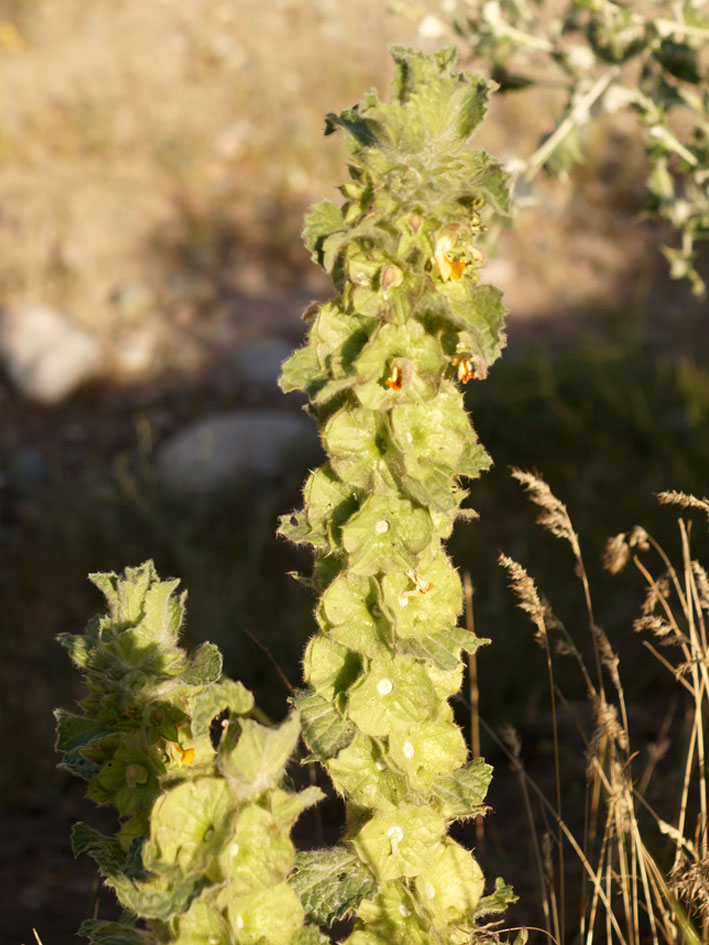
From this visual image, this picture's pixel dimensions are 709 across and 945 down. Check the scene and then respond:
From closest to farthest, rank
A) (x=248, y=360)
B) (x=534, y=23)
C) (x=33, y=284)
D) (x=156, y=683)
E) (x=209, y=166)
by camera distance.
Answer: (x=156, y=683)
(x=534, y=23)
(x=248, y=360)
(x=33, y=284)
(x=209, y=166)

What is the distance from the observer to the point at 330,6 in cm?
990

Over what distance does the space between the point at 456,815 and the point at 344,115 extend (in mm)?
893

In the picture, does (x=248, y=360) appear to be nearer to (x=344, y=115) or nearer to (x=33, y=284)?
(x=33, y=284)

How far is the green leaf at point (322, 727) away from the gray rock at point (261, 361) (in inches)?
196

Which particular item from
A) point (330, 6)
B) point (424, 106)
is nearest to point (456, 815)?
point (424, 106)

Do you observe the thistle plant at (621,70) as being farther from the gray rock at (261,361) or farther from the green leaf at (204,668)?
the gray rock at (261,361)

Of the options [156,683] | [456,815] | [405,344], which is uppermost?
[405,344]

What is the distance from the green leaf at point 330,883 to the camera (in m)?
1.17

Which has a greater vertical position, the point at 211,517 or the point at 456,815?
the point at 211,517

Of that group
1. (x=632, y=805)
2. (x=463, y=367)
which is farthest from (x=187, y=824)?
(x=632, y=805)

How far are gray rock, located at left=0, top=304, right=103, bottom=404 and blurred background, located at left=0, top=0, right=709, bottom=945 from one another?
0.7 inches

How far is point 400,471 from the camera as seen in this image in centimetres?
110

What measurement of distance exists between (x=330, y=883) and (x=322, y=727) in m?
0.21

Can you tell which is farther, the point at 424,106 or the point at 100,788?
the point at 100,788
